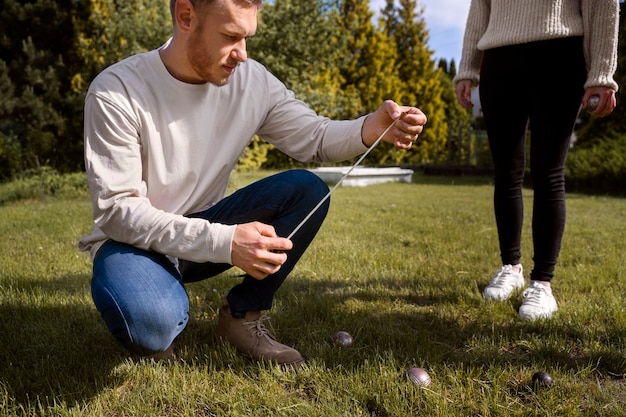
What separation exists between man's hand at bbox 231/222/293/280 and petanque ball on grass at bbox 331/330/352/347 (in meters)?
0.69

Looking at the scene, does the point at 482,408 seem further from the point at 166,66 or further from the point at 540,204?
the point at 166,66

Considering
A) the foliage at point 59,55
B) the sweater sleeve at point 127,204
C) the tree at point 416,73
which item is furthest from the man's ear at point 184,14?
the tree at point 416,73

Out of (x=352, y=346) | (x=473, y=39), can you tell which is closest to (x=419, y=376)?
(x=352, y=346)

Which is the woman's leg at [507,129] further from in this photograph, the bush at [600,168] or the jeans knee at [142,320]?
the bush at [600,168]

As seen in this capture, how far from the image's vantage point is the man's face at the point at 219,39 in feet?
5.85

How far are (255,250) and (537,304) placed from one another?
1.56 meters

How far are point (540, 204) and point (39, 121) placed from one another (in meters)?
11.5

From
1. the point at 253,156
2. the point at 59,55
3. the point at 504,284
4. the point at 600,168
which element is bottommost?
the point at 253,156

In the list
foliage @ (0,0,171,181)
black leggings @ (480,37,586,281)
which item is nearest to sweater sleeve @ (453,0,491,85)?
black leggings @ (480,37,586,281)

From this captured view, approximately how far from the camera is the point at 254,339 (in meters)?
2.16

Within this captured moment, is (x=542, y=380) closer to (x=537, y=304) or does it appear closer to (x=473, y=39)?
(x=537, y=304)

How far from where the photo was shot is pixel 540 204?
273 cm

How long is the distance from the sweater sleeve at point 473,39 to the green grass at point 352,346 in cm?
118

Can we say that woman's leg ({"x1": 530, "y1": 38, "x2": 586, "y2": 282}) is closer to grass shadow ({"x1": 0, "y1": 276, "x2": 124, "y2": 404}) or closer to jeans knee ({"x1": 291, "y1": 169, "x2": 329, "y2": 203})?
jeans knee ({"x1": 291, "y1": 169, "x2": 329, "y2": 203})
